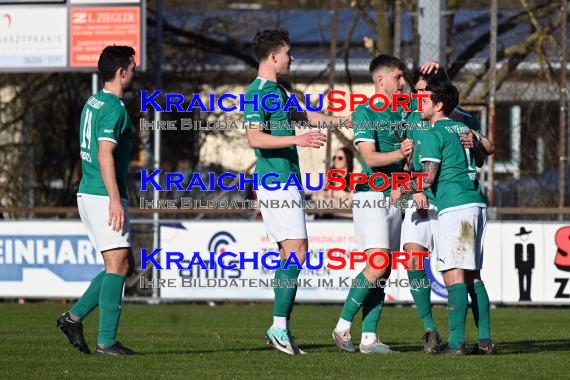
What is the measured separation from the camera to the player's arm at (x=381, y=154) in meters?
9.10

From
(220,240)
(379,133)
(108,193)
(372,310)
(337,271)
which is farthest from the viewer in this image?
(220,240)

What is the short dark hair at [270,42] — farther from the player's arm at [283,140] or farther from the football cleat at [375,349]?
the football cleat at [375,349]

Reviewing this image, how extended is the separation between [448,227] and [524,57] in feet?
33.2

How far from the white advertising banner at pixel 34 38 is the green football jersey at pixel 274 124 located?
964cm

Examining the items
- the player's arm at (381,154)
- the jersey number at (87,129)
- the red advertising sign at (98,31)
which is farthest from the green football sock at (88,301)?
the red advertising sign at (98,31)

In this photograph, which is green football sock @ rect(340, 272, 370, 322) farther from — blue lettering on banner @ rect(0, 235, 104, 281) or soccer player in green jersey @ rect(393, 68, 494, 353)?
blue lettering on banner @ rect(0, 235, 104, 281)

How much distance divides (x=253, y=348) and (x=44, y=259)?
279 inches

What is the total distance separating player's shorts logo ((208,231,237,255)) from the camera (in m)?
16.2

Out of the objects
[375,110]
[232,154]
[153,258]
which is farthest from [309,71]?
[375,110]

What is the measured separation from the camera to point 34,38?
18.4 metres

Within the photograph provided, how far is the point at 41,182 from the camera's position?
20.5 m

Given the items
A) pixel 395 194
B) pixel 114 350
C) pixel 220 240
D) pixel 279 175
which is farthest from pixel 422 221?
pixel 220 240

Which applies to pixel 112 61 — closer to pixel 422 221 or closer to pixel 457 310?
pixel 422 221

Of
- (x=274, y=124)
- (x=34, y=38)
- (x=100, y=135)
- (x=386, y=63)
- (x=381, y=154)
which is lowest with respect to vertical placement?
(x=381, y=154)
